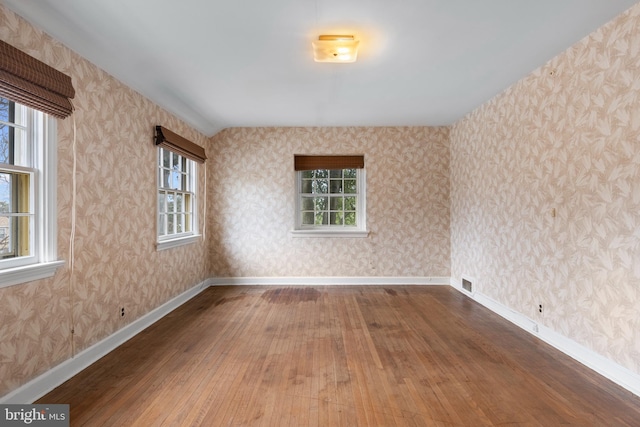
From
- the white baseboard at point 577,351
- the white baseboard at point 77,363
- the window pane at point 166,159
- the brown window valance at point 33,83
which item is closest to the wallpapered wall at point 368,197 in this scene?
the window pane at point 166,159

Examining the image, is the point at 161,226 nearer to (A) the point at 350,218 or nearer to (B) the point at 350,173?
(A) the point at 350,218

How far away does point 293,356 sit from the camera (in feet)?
8.23

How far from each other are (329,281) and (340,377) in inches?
106

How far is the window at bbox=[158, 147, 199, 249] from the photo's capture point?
3.65 meters

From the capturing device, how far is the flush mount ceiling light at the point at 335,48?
235 centimetres

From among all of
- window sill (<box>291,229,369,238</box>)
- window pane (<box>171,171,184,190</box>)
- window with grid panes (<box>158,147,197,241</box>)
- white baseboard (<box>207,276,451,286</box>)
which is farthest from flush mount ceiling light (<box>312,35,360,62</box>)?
white baseboard (<box>207,276,451,286</box>)

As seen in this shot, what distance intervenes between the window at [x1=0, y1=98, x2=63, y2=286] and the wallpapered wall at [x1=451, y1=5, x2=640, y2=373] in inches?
146

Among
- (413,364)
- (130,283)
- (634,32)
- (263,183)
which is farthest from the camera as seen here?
(263,183)

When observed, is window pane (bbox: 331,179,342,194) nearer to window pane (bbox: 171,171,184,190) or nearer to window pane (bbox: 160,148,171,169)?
window pane (bbox: 171,171,184,190)

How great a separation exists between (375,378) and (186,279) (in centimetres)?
286

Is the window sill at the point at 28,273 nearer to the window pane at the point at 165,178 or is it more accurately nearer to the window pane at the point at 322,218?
the window pane at the point at 165,178

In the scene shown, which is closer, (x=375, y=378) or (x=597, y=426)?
(x=597, y=426)

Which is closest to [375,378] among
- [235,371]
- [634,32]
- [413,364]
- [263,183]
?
[413,364]

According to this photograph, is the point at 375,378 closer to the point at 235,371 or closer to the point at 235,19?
the point at 235,371
